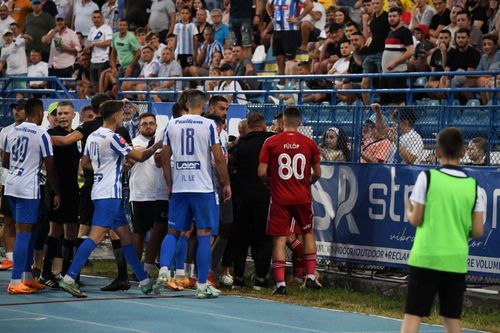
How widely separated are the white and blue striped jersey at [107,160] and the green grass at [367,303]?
2.15 metres

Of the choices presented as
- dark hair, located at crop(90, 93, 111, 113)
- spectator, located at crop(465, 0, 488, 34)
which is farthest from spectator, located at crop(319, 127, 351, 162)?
spectator, located at crop(465, 0, 488, 34)

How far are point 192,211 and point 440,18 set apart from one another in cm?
797

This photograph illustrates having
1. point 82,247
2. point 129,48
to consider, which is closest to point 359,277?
point 82,247

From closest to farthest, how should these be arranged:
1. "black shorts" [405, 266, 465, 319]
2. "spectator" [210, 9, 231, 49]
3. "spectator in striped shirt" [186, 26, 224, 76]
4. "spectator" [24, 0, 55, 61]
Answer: "black shorts" [405, 266, 465, 319], "spectator in striped shirt" [186, 26, 224, 76], "spectator" [210, 9, 231, 49], "spectator" [24, 0, 55, 61]

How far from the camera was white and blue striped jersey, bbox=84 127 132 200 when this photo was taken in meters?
13.3

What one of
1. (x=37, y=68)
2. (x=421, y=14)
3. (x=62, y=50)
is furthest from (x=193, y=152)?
(x=62, y=50)

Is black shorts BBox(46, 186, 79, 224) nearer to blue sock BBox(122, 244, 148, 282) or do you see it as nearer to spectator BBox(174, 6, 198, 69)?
blue sock BBox(122, 244, 148, 282)

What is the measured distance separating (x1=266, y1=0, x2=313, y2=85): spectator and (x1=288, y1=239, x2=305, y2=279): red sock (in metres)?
7.82

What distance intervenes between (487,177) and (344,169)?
2.28 m

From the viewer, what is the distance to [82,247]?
13.2 m

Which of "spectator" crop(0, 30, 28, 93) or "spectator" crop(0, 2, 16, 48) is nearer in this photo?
"spectator" crop(0, 30, 28, 93)

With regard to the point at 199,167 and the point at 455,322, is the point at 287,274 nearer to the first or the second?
the point at 199,167

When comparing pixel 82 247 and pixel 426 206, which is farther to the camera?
pixel 82 247

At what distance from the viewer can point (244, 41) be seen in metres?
23.7
